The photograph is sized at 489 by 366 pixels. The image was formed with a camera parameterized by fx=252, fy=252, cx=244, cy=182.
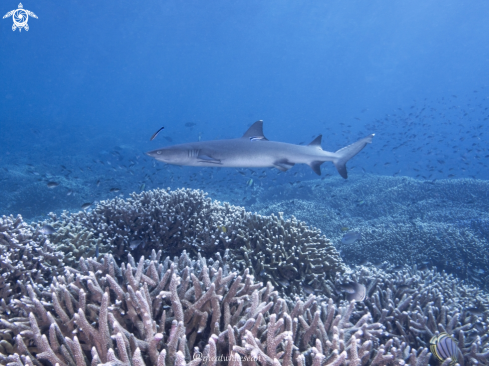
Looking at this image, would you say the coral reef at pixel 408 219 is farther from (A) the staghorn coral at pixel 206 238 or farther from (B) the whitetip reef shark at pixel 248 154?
(A) the staghorn coral at pixel 206 238

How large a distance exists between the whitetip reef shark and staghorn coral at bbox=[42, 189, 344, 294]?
1.16 m

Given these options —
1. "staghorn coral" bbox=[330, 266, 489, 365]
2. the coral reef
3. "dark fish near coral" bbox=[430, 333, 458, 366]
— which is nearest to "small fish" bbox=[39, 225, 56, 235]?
"staghorn coral" bbox=[330, 266, 489, 365]

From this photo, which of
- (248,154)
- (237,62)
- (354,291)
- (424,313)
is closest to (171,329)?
(354,291)

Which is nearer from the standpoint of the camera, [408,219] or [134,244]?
[134,244]

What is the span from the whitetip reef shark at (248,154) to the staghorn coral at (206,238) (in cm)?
116

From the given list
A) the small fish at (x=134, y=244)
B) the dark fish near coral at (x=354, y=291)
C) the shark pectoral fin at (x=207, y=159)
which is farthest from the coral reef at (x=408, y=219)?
the small fish at (x=134, y=244)

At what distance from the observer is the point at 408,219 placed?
10.8 meters

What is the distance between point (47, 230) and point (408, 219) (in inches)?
482

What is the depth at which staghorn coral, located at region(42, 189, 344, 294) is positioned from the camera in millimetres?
4543

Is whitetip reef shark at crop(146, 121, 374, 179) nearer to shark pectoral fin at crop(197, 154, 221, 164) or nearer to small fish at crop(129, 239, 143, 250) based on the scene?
shark pectoral fin at crop(197, 154, 221, 164)

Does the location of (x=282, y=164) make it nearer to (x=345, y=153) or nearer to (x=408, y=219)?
(x=345, y=153)

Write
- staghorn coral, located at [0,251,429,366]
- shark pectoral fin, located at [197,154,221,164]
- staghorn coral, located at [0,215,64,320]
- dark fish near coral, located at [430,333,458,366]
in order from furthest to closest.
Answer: shark pectoral fin, located at [197,154,221,164] < staghorn coral, located at [0,215,64,320] < dark fish near coral, located at [430,333,458,366] < staghorn coral, located at [0,251,429,366]

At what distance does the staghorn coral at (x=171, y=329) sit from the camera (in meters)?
1.94

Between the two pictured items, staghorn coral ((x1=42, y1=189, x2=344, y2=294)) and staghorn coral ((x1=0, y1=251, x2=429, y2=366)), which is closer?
staghorn coral ((x1=0, y1=251, x2=429, y2=366))
